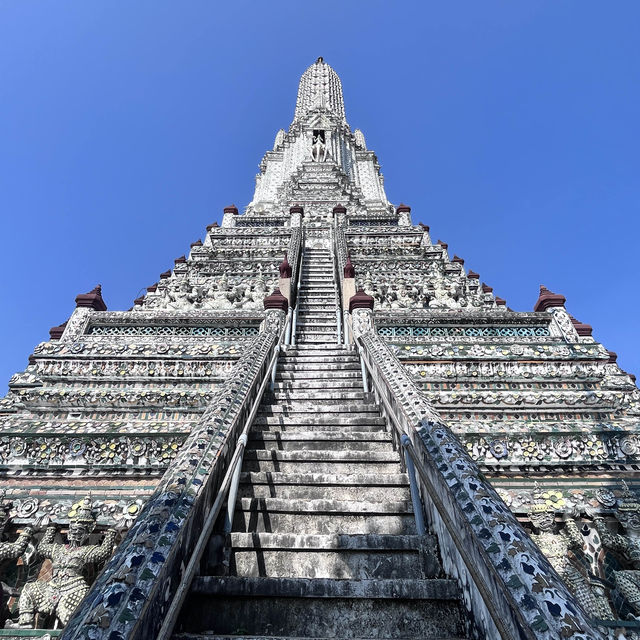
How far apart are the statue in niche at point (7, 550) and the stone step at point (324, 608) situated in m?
2.46

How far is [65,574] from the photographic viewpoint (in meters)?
4.02

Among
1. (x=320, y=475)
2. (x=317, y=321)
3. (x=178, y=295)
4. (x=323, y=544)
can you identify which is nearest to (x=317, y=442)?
(x=320, y=475)

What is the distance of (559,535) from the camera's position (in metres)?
4.93

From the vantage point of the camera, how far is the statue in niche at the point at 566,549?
416cm

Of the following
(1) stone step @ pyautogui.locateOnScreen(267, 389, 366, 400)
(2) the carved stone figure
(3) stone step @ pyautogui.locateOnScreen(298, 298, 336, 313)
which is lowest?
(1) stone step @ pyautogui.locateOnScreen(267, 389, 366, 400)

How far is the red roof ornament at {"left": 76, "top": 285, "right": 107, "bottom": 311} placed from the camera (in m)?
9.23

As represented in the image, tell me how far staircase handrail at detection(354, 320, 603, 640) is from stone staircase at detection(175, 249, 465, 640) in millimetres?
365

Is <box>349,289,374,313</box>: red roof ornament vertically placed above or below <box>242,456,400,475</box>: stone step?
above

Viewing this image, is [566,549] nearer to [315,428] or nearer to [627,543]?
[627,543]

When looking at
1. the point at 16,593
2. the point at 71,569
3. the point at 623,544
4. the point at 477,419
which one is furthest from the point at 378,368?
the point at 16,593

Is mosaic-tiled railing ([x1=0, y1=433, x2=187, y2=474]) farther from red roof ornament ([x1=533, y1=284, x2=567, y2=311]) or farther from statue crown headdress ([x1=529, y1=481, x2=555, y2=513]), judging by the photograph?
red roof ornament ([x1=533, y1=284, x2=567, y2=311])

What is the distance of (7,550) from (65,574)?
886 millimetres

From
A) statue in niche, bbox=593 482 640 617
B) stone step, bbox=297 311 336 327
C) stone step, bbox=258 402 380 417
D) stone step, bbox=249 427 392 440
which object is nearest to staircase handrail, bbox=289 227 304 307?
stone step, bbox=297 311 336 327

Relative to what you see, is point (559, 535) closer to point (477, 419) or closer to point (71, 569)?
point (477, 419)
